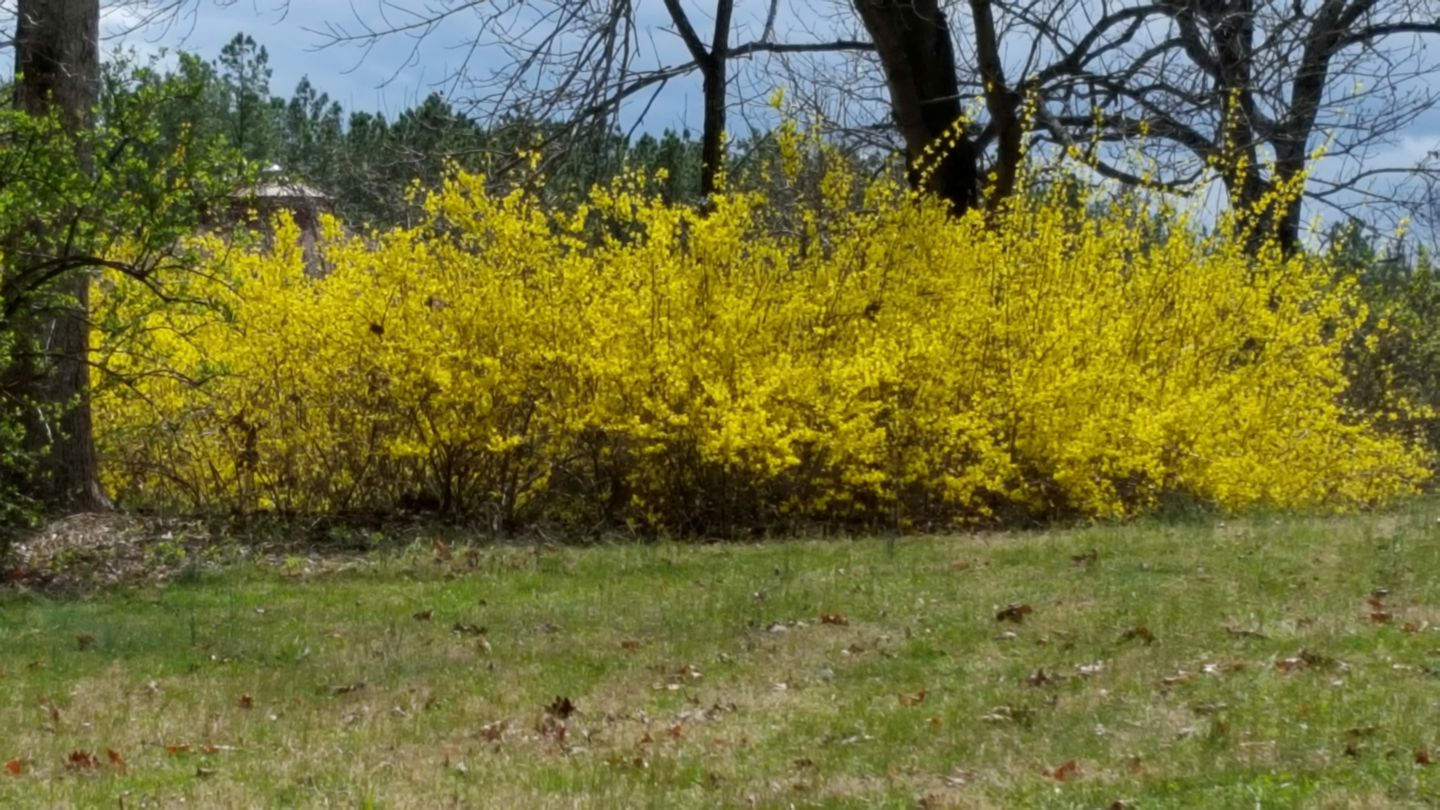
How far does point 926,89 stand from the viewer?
13625 mm

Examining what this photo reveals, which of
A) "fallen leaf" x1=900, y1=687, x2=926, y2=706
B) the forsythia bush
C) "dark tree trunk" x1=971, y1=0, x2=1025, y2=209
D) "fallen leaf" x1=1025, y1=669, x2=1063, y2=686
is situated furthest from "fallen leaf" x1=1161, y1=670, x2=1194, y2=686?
"dark tree trunk" x1=971, y1=0, x2=1025, y2=209

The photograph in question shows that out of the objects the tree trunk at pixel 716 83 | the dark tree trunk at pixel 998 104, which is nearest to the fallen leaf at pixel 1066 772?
the dark tree trunk at pixel 998 104

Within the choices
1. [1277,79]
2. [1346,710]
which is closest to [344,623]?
[1346,710]

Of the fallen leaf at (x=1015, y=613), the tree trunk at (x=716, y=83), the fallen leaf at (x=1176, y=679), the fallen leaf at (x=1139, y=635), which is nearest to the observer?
the fallen leaf at (x=1176, y=679)

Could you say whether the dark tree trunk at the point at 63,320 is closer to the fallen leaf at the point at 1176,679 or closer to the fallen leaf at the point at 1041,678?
the fallen leaf at the point at 1041,678

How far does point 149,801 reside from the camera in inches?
183

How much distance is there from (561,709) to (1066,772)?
2.10 meters

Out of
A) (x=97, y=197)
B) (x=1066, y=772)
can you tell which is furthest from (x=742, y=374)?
(x=1066, y=772)

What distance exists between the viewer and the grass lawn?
4699mm

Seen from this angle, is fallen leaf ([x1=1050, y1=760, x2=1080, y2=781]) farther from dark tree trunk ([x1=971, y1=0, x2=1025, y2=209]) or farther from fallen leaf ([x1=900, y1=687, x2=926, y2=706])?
dark tree trunk ([x1=971, y1=0, x2=1025, y2=209])

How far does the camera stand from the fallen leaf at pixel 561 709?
19.1ft

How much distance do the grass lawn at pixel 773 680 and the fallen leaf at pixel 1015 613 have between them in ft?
0.05

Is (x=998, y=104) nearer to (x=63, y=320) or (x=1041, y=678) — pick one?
(x=63, y=320)

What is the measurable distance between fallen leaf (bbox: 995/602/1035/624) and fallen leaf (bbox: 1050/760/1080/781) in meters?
2.24
